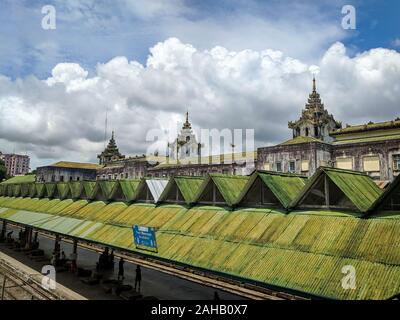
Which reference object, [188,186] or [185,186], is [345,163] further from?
[185,186]

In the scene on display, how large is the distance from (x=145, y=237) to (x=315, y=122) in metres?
56.9

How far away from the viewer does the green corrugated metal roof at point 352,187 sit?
559 inches

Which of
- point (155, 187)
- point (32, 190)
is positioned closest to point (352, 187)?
point (155, 187)

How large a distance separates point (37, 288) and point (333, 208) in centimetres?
2054

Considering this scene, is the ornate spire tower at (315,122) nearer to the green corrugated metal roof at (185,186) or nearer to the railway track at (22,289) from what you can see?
the green corrugated metal roof at (185,186)

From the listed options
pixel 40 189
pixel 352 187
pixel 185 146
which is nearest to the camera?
→ pixel 352 187

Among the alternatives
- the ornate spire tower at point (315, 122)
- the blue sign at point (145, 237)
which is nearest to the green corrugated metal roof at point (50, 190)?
the blue sign at point (145, 237)

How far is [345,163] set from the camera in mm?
41281

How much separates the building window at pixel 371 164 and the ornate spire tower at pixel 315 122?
27.4m

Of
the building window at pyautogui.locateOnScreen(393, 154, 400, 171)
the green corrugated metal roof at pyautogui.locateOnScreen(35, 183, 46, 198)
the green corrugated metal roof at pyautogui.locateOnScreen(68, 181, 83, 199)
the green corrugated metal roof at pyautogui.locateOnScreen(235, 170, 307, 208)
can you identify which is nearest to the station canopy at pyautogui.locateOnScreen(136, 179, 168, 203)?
the green corrugated metal roof at pyautogui.locateOnScreen(235, 170, 307, 208)

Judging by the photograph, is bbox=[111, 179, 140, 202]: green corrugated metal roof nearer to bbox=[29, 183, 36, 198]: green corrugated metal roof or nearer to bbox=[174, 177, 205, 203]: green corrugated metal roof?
bbox=[174, 177, 205, 203]: green corrugated metal roof

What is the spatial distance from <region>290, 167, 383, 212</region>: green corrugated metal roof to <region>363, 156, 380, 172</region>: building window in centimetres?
2369

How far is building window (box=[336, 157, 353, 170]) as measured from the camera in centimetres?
4062
